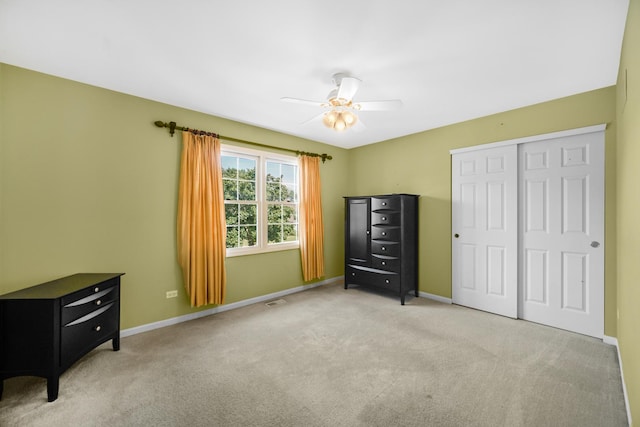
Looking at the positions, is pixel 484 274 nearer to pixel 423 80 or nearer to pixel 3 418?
pixel 423 80

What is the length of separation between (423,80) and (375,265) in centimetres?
258

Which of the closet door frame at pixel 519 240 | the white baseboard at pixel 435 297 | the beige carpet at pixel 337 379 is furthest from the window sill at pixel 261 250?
the closet door frame at pixel 519 240

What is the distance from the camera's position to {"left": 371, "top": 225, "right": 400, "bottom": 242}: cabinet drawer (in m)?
3.93

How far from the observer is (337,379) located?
210cm

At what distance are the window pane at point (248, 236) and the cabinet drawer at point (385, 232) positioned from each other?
177 centimetres

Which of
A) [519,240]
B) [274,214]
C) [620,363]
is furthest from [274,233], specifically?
[620,363]

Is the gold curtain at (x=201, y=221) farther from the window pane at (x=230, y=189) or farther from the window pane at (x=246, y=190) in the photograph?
the window pane at (x=246, y=190)

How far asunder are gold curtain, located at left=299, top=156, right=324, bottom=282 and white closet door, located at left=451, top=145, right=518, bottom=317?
2.02 meters

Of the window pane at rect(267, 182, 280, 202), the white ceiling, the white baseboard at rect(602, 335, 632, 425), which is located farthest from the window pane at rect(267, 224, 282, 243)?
the white baseboard at rect(602, 335, 632, 425)

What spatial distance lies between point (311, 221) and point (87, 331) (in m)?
2.96

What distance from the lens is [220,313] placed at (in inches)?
136

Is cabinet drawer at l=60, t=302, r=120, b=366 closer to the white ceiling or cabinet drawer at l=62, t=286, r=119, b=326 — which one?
cabinet drawer at l=62, t=286, r=119, b=326

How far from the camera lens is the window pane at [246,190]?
149 inches

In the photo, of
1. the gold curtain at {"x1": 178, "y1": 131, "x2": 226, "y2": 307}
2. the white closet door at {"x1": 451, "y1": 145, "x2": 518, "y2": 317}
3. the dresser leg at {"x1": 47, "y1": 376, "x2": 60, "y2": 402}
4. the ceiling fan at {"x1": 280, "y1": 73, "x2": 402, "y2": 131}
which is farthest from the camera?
the white closet door at {"x1": 451, "y1": 145, "x2": 518, "y2": 317}
